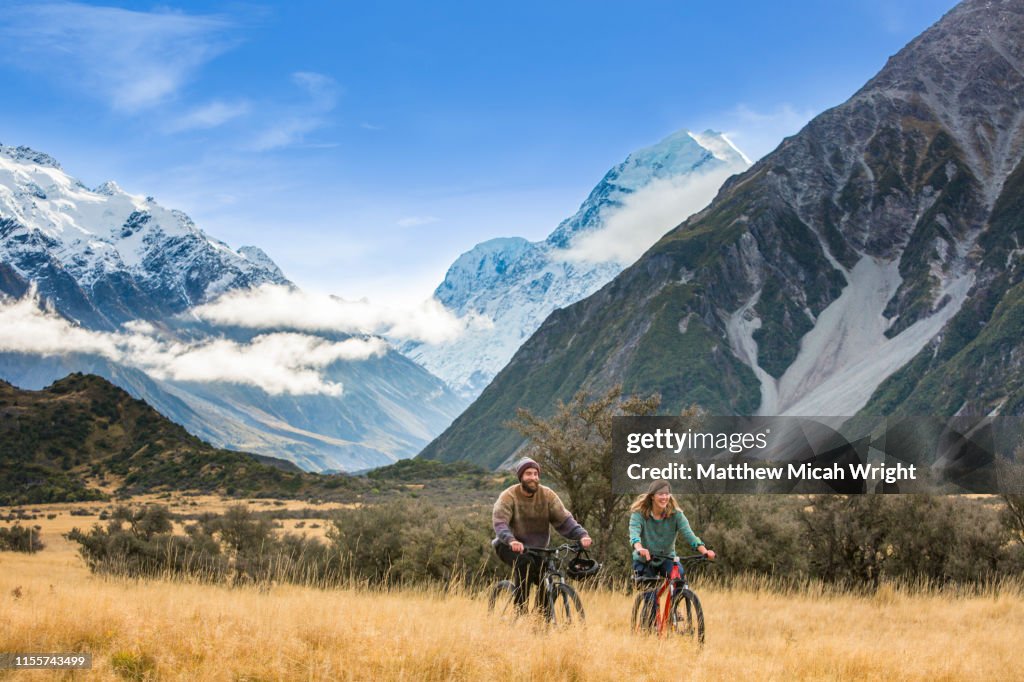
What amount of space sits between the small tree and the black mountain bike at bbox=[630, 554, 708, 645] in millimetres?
12484

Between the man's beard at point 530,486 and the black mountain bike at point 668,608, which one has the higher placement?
the man's beard at point 530,486

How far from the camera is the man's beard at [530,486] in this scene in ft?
35.5

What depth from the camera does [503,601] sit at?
35.3 ft

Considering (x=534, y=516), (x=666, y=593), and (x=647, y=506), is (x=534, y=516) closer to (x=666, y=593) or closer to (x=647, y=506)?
(x=647, y=506)

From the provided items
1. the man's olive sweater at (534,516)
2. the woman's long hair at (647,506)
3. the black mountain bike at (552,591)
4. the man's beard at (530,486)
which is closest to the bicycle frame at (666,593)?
the woman's long hair at (647,506)

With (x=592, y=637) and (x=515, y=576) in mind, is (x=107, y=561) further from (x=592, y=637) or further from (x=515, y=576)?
(x=592, y=637)

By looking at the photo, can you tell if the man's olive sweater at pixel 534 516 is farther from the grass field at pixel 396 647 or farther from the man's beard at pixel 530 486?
the grass field at pixel 396 647

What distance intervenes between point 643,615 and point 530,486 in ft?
7.18

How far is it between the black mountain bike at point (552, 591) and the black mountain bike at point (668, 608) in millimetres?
808

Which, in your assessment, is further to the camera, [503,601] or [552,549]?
[503,601]

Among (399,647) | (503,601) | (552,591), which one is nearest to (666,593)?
(552,591)

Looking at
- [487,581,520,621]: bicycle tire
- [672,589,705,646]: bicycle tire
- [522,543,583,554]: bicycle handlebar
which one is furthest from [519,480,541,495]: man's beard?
[672,589,705,646]: bicycle tire

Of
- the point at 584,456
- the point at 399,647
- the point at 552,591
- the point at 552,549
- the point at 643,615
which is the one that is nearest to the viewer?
the point at 399,647

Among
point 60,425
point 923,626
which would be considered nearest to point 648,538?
point 923,626
